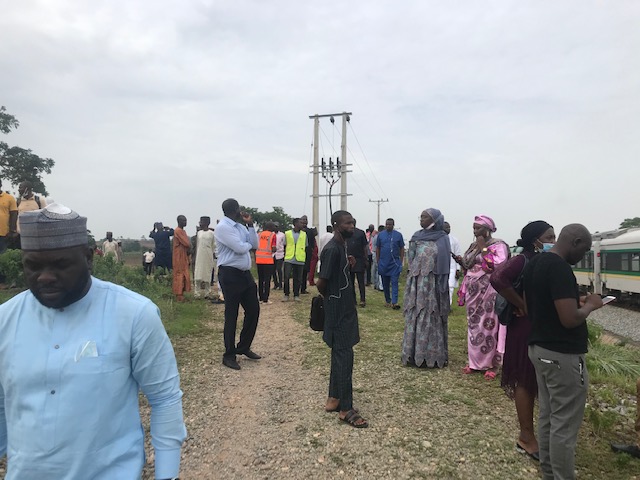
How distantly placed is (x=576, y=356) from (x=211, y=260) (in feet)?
27.5

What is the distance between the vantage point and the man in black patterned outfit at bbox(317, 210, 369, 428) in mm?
4090

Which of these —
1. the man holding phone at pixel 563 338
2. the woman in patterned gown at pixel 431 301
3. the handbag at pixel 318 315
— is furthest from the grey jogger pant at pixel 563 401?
the woman in patterned gown at pixel 431 301

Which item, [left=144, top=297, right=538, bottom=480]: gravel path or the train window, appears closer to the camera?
[left=144, top=297, right=538, bottom=480]: gravel path

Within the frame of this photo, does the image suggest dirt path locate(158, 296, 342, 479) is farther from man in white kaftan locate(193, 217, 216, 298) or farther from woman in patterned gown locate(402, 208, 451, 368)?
man in white kaftan locate(193, 217, 216, 298)

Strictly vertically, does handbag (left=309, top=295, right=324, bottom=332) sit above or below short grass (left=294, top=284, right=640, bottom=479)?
above

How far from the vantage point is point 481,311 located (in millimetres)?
5414

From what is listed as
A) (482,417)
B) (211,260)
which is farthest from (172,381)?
(211,260)

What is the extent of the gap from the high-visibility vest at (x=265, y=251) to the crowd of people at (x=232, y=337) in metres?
4.07

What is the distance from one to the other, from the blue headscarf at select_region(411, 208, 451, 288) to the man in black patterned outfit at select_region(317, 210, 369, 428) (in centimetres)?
184

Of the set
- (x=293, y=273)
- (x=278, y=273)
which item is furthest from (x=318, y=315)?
(x=278, y=273)

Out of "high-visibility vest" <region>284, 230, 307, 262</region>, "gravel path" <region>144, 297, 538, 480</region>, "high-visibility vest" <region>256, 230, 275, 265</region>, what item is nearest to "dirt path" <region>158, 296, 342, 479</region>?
"gravel path" <region>144, 297, 538, 480</region>

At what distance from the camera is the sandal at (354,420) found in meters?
3.99

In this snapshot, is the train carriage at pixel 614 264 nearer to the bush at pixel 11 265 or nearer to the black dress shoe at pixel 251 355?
the black dress shoe at pixel 251 355

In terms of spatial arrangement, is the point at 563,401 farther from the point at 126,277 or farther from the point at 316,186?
the point at 316,186
